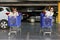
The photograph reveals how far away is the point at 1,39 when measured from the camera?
11625mm

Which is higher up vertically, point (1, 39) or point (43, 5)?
point (43, 5)

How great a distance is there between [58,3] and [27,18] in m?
4.17

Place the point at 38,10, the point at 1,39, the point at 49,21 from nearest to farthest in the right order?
the point at 1,39 < the point at 49,21 < the point at 38,10

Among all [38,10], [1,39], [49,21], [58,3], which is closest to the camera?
[1,39]

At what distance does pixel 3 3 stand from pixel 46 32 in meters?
10.8

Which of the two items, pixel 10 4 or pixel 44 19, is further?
pixel 10 4

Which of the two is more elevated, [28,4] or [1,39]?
[28,4]

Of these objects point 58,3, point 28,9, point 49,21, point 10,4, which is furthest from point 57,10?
point 49,21

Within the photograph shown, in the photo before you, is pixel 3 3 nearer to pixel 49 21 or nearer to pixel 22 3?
pixel 22 3

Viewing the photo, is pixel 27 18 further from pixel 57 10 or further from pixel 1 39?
pixel 1 39

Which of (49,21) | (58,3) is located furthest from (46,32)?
Result: (58,3)

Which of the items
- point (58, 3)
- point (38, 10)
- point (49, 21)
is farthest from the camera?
point (38, 10)

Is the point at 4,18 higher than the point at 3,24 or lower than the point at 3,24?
higher

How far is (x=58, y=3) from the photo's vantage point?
22.4 meters
